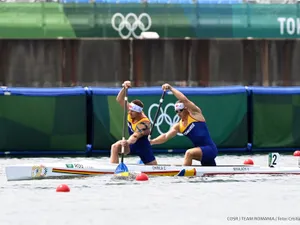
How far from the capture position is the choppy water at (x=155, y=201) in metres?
13.4

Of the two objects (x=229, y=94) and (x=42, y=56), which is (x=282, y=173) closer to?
(x=229, y=94)

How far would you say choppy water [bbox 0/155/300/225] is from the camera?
13383mm

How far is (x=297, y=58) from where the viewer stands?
31.9m

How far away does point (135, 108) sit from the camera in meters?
19.9

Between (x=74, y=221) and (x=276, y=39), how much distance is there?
19.5 metres

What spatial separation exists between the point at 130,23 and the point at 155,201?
59.6 ft

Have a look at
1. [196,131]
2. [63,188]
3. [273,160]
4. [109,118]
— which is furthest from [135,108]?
[109,118]

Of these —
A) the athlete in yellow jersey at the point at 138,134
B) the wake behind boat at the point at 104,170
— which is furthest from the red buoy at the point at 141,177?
the athlete in yellow jersey at the point at 138,134

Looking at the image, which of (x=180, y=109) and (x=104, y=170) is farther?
(x=180, y=109)

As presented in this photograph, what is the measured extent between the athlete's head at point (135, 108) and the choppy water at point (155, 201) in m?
1.60

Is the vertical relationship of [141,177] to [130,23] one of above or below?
below

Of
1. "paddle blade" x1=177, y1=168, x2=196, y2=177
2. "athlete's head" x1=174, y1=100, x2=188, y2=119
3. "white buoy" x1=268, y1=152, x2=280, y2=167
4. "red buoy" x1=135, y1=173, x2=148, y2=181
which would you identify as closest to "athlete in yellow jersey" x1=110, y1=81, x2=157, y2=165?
"athlete's head" x1=174, y1=100, x2=188, y2=119

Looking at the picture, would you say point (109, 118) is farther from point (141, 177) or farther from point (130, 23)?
point (130, 23)

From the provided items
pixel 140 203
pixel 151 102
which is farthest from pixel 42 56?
pixel 140 203
